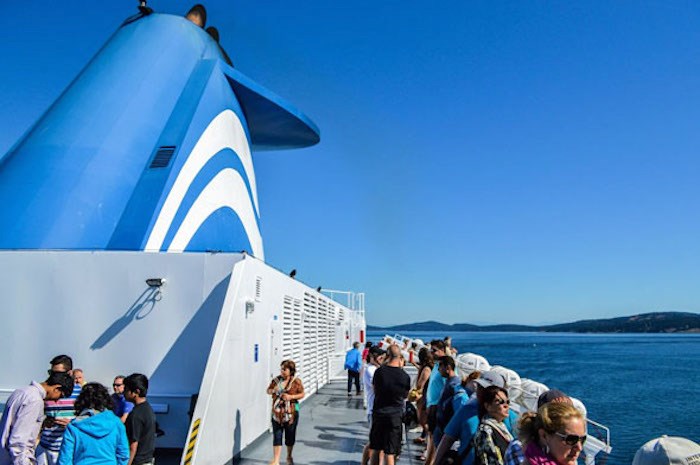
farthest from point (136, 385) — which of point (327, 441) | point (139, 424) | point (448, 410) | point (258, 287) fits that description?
point (327, 441)

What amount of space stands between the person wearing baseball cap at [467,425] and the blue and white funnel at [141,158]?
5.42m

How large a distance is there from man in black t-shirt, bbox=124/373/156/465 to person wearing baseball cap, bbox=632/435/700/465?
379 cm

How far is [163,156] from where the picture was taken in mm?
8617

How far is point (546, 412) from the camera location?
7.50ft

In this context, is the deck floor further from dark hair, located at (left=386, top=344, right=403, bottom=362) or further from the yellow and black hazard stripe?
dark hair, located at (left=386, top=344, right=403, bottom=362)

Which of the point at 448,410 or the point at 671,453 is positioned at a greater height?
the point at 671,453

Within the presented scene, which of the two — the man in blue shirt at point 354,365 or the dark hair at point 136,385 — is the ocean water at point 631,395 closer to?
the man in blue shirt at point 354,365

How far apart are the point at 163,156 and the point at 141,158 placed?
1.14ft

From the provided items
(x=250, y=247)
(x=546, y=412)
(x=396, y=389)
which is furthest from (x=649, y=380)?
(x=546, y=412)

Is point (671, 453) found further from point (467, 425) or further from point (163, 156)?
point (163, 156)

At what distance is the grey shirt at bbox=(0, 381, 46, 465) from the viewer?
390 cm

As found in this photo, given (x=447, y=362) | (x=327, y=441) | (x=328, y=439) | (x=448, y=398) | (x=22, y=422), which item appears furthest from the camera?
(x=328, y=439)

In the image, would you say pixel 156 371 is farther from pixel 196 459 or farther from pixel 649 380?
pixel 649 380

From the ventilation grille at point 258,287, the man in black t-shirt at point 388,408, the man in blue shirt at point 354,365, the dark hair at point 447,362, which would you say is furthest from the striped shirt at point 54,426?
the man in blue shirt at point 354,365
